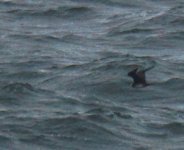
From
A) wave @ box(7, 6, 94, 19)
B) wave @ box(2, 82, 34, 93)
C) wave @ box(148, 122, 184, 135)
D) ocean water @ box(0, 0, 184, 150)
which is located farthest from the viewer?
wave @ box(7, 6, 94, 19)

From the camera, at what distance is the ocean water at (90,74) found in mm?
18359

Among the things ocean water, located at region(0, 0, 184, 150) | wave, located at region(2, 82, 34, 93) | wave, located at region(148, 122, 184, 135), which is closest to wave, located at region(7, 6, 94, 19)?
ocean water, located at region(0, 0, 184, 150)

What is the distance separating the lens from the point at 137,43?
24562 mm

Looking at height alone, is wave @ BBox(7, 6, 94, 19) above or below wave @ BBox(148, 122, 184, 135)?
below

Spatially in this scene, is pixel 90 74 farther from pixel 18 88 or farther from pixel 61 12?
pixel 61 12

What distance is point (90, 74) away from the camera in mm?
22219

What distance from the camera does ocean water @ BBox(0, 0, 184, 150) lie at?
60.2 ft

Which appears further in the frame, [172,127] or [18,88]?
[18,88]

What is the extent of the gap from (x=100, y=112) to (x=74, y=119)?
59 cm

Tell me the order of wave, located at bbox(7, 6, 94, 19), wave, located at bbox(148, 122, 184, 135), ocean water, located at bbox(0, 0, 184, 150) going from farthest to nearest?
1. wave, located at bbox(7, 6, 94, 19)
2. wave, located at bbox(148, 122, 184, 135)
3. ocean water, located at bbox(0, 0, 184, 150)

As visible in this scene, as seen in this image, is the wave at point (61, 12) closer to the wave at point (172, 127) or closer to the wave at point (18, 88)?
the wave at point (18, 88)

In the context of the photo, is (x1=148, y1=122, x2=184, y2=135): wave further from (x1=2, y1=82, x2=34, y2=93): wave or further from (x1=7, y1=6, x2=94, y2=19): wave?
(x1=7, y1=6, x2=94, y2=19): wave

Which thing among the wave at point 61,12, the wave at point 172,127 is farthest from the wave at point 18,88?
the wave at point 61,12

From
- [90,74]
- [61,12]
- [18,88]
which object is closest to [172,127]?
[18,88]
